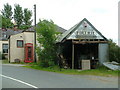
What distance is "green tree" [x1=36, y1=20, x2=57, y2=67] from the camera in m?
20.5

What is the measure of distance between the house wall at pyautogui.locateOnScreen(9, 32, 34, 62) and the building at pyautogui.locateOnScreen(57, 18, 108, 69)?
35.8ft

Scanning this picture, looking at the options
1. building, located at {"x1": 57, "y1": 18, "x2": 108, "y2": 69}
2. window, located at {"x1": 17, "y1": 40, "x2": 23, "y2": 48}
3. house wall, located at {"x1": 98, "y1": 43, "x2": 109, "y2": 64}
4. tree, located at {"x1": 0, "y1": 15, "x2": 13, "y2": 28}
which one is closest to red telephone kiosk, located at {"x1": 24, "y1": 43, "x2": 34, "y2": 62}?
window, located at {"x1": 17, "y1": 40, "x2": 23, "y2": 48}

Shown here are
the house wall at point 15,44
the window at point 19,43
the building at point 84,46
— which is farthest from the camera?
the window at point 19,43

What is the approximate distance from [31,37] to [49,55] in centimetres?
1271

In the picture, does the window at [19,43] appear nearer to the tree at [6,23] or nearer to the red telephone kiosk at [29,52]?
the red telephone kiosk at [29,52]

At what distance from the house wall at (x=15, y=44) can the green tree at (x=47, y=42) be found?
11.4 m

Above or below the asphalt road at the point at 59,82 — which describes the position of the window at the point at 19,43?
above

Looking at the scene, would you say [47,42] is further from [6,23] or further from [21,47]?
[6,23]

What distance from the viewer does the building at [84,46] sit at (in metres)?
20.1

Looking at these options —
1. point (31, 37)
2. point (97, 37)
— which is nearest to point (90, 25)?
point (97, 37)

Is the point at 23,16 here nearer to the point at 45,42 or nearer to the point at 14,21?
the point at 14,21

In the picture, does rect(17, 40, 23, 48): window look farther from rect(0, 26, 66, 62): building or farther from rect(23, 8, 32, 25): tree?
rect(23, 8, 32, 25): tree

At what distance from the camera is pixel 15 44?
31.5 meters

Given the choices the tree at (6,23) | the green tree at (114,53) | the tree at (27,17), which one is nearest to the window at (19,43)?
the green tree at (114,53)
